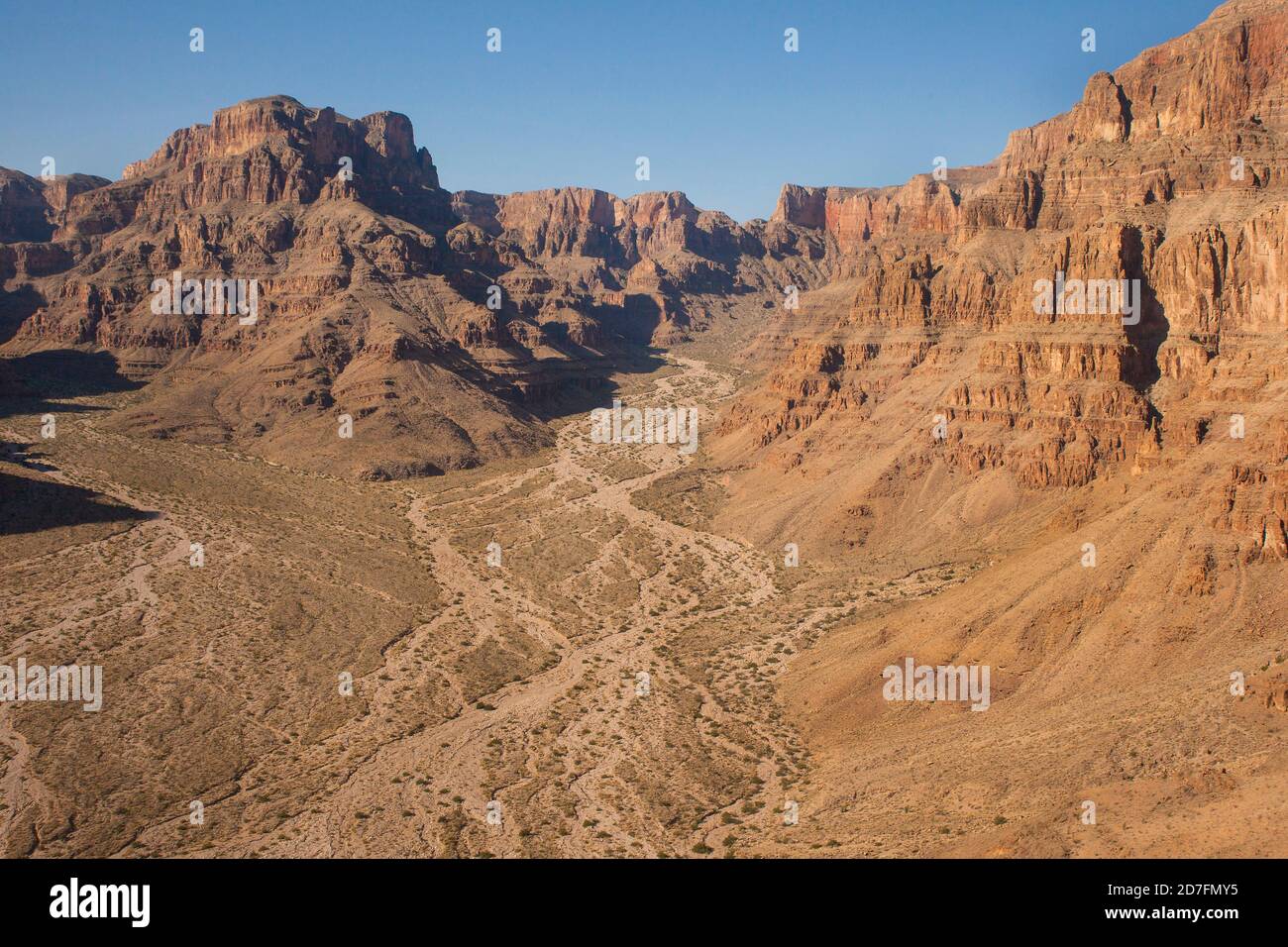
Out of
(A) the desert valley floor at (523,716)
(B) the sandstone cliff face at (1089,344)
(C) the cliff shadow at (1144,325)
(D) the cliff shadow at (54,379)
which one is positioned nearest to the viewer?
(A) the desert valley floor at (523,716)

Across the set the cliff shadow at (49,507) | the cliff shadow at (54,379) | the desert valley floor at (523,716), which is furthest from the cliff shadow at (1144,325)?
the cliff shadow at (54,379)

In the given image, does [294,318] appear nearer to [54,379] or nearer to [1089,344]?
[54,379]

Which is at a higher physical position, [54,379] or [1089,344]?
[54,379]

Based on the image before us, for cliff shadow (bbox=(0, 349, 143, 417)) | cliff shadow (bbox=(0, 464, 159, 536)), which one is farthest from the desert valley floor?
cliff shadow (bbox=(0, 349, 143, 417))

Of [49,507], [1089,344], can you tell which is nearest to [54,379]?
[49,507]

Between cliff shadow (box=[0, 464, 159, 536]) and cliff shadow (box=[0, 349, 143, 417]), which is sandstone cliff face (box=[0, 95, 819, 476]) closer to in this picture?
cliff shadow (box=[0, 349, 143, 417])

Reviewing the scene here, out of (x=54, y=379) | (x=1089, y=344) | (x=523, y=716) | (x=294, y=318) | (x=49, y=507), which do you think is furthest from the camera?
(x=294, y=318)

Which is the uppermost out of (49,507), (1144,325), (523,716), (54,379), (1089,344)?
(54,379)

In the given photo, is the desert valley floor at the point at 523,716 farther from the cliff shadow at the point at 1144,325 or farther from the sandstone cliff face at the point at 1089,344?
the cliff shadow at the point at 1144,325

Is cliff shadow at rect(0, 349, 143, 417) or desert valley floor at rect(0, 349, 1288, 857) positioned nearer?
desert valley floor at rect(0, 349, 1288, 857)
